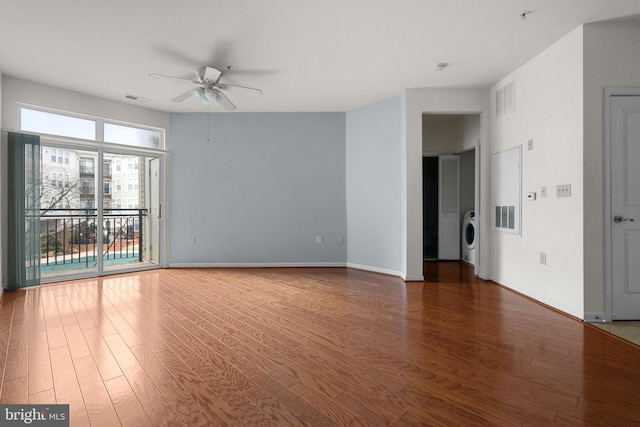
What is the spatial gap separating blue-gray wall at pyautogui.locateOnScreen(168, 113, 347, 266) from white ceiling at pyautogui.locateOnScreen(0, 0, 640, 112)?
1.14m

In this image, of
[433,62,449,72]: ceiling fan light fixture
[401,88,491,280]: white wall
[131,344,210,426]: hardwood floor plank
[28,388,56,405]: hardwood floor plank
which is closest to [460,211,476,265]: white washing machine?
[401,88,491,280]: white wall

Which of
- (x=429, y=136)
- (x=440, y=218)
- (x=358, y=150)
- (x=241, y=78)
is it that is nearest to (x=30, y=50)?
(x=241, y=78)

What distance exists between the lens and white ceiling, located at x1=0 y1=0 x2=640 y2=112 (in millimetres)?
2467

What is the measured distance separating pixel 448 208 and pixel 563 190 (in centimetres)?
296

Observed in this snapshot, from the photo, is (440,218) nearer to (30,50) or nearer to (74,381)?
(74,381)

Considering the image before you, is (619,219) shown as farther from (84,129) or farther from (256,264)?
(84,129)

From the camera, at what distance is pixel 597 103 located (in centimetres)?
269

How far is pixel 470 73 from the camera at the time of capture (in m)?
3.69

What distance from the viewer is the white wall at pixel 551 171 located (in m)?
2.76

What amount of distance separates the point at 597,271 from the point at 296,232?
3975 mm

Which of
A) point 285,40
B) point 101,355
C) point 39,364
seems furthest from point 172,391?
point 285,40

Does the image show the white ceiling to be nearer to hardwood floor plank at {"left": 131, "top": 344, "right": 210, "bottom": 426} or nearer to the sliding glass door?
the sliding glass door

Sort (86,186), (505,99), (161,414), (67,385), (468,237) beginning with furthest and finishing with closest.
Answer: (468,237) < (86,186) < (505,99) < (67,385) < (161,414)

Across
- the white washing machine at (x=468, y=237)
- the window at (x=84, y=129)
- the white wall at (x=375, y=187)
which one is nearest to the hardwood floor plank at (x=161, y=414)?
the white wall at (x=375, y=187)
